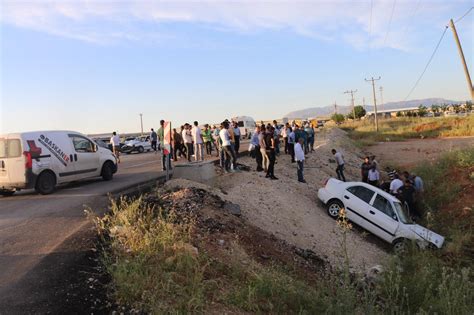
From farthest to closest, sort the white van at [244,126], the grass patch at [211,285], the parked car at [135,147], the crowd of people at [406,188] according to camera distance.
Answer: the white van at [244,126]
the parked car at [135,147]
the crowd of people at [406,188]
the grass patch at [211,285]

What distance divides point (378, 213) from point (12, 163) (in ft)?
35.0

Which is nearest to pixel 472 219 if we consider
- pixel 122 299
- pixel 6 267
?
pixel 122 299

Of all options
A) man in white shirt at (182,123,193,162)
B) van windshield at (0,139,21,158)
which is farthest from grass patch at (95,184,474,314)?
man in white shirt at (182,123,193,162)

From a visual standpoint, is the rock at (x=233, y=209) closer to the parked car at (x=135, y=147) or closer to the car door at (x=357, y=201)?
the car door at (x=357, y=201)

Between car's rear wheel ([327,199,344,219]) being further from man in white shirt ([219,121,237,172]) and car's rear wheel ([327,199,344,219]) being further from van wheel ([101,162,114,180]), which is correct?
van wheel ([101,162,114,180])

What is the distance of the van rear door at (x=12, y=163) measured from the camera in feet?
38.1

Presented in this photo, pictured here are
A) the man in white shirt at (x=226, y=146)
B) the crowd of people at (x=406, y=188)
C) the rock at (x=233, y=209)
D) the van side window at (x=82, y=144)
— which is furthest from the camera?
the crowd of people at (x=406, y=188)

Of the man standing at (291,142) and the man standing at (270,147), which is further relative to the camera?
the man standing at (291,142)

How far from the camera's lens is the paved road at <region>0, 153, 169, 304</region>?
5926 mm

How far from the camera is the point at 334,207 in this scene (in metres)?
14.0

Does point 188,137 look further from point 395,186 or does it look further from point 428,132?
point 428,132

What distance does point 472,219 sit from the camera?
1329cm

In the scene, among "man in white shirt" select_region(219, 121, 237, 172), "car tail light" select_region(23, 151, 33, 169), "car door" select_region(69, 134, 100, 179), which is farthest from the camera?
"man in white shirt" select_region(219, 121, 237, 172)

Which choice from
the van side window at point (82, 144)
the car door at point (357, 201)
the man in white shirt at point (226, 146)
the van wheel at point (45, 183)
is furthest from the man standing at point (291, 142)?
the van wheel at point (45, 183)
